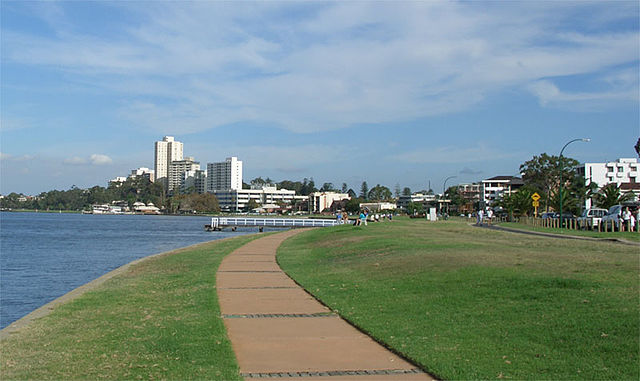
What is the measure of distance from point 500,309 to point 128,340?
639 centimetres

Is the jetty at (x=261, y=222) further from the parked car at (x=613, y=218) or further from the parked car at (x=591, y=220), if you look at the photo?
the parked car at (x=613, y=218)

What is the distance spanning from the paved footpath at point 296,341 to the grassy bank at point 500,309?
14.7 inches

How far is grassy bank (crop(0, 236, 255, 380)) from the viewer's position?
795cm

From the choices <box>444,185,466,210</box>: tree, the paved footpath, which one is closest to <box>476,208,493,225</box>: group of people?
the paved footpath

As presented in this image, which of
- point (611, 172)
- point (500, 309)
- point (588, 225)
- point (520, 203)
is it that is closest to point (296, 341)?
point (500, 309)

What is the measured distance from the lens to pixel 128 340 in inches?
387

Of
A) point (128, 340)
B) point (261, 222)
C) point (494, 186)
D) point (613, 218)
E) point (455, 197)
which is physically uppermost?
point (494, 186)

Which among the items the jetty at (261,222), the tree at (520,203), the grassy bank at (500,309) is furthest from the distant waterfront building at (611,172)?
the grassy bank at (500,309)

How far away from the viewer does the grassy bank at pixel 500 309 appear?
7.99 meters

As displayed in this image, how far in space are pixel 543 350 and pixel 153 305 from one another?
28.0ft

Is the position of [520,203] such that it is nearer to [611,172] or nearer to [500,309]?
[611,172]

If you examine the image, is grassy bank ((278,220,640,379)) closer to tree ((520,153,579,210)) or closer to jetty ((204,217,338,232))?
jetty ((204,217,338,232))

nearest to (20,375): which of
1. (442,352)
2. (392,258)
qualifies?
(442,352)

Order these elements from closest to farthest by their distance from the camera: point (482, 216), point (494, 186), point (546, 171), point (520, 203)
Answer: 1. point (482, 216)
2. point (520, 203)
3. point (546, 171)
4. point (494, 186)
